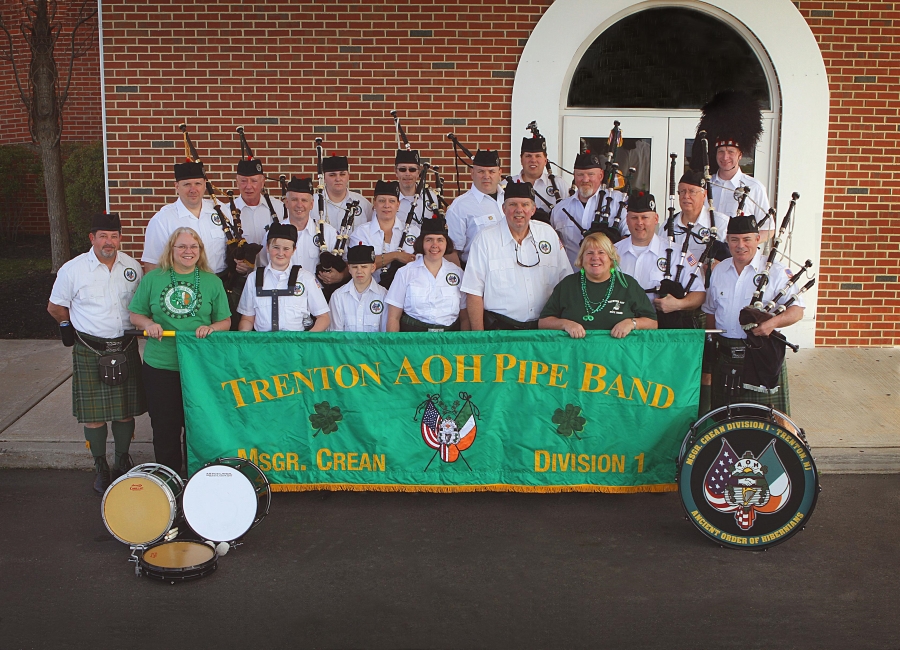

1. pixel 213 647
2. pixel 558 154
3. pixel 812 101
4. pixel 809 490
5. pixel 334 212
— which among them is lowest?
pixel 213 647

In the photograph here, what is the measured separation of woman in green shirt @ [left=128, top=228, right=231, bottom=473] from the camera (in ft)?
20.3

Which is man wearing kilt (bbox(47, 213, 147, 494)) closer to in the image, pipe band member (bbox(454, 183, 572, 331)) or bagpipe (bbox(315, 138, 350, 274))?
bagpipe (bbox(315, 138, 350, 274))

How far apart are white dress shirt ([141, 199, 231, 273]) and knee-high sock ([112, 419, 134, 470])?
125 centimetres

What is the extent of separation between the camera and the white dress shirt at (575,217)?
24.1 feet

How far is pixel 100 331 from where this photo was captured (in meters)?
6.39

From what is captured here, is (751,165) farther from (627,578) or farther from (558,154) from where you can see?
(627,578)

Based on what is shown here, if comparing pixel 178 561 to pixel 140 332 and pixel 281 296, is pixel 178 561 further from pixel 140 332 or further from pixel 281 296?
pixel 281 296

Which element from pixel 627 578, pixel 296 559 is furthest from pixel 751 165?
pixel 296 559

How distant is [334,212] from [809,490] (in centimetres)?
437

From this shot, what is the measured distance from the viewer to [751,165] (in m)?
9.76

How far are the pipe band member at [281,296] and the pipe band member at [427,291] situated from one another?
0.53 m

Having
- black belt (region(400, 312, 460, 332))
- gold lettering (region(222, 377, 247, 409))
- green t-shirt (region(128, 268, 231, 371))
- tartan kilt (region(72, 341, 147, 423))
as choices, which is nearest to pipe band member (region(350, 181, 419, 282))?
black belt (region(400, 312, 460, 332))

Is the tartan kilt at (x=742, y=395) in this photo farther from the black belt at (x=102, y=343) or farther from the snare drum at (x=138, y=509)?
the black belt at (x=102, y=343)

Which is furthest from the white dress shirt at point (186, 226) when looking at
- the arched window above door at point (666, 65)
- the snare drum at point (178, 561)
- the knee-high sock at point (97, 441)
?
the arched window above door at point (666, 65)
